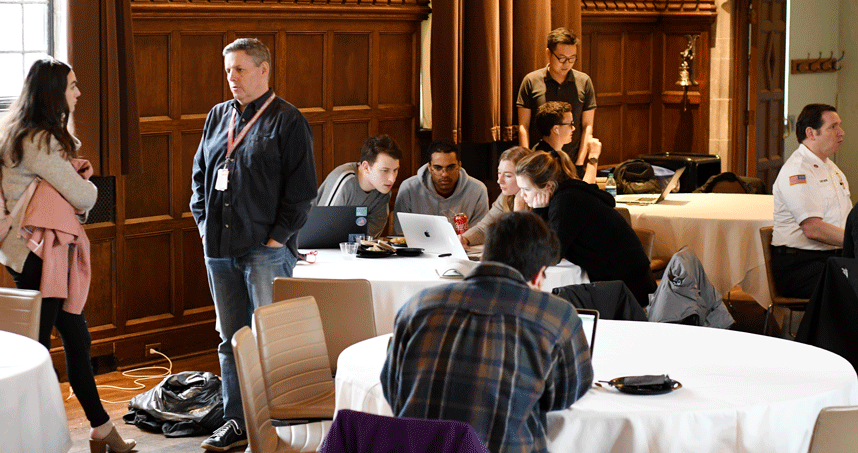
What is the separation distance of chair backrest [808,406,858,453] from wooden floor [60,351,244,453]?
2822 mm

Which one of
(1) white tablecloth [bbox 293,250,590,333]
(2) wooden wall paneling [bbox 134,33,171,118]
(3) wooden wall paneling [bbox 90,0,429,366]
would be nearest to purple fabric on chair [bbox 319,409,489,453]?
(1) white tablecloth [bbox 293,250,590,333]

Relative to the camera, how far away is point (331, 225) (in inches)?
202

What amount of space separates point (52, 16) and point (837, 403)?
4.39 metres

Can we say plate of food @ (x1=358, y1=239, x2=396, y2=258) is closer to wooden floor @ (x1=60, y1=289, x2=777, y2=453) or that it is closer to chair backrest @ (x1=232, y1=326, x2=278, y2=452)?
wooden floor @ (x1=60, y1=289, x2=777, y2=453)

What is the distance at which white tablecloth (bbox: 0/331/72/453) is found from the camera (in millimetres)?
2932

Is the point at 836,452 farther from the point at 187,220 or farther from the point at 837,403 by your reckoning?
the point at 187,220

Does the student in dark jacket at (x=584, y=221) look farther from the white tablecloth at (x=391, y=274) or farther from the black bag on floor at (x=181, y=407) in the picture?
the black bag on floor at (x=181, y=407)

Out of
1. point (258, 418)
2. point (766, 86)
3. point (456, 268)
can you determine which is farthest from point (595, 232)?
point (766, 86)

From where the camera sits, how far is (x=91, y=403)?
4285mm

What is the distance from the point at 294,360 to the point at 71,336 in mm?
1179

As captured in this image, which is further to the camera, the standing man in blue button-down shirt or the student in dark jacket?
the student in dark jacket

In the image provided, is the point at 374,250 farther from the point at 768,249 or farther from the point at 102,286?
the point at 768,249

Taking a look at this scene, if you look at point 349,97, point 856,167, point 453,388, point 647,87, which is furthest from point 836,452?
point 856,167

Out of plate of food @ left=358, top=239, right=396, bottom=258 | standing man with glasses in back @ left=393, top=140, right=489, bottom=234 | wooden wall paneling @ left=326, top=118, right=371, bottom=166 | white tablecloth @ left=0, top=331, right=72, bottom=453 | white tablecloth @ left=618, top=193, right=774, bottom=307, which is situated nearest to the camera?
white tablecloth @ left=0, top=331, right=72, bottom=453
